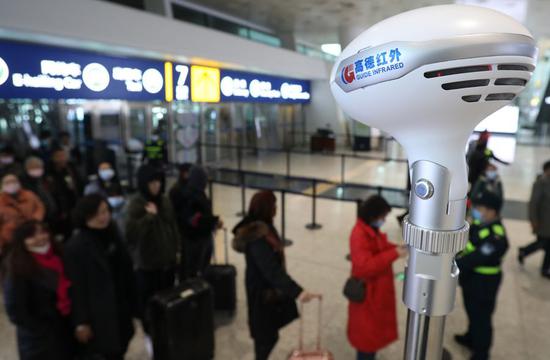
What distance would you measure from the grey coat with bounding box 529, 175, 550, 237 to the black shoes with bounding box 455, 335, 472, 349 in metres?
2.23

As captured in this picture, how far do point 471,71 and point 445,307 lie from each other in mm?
461

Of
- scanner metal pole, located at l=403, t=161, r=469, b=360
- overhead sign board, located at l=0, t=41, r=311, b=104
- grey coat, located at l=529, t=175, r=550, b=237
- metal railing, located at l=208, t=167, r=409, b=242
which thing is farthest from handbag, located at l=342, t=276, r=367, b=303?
grey coat, located at l=529, t=175, r=550, b=237

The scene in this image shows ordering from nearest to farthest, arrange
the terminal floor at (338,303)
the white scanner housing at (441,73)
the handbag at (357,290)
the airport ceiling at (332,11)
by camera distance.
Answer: the white scanner housing at (441,73), the handbag at (357,290), the terminal floor at (338,303), the airport ceiling at (332,11)

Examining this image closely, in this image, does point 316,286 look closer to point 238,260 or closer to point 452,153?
point 238,260

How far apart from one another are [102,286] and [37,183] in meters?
2.97

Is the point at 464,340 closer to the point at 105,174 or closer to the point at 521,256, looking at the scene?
the point at 521,256

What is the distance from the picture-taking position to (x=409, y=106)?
29.4 inches

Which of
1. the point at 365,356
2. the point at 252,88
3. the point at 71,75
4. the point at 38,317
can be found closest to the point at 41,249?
the point at 38,317

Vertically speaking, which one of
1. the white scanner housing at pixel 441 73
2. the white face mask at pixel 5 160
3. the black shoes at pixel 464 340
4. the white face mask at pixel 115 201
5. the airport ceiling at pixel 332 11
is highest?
the airport ceiling at pixel 332 11

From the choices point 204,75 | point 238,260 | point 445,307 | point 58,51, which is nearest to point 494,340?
point 238,260

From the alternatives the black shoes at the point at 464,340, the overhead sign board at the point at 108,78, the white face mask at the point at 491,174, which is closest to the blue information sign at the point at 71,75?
the overhead sign board at the point at 108,78

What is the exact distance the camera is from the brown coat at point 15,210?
4113mm

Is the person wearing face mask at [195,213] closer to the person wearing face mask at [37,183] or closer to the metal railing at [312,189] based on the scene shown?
the metal railing at [312,189]

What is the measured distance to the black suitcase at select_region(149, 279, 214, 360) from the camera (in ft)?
10.0
